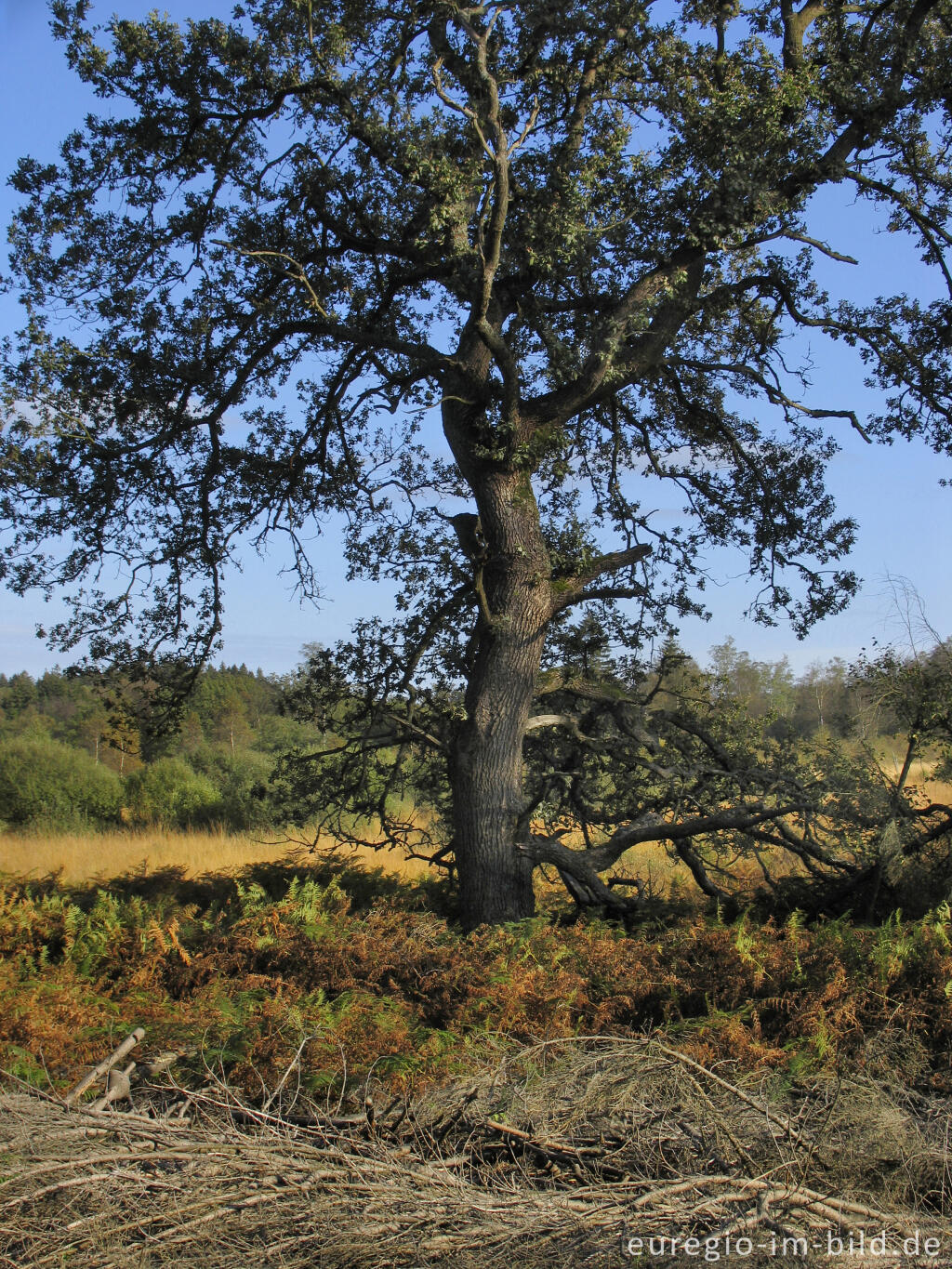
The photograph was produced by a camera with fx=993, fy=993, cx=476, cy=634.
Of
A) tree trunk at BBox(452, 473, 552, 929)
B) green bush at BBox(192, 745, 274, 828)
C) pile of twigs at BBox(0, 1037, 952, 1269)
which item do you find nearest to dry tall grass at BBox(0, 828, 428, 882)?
green bush at BBox(192, 745, 274, 828)

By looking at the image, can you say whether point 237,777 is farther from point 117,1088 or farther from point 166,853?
point 117,1088

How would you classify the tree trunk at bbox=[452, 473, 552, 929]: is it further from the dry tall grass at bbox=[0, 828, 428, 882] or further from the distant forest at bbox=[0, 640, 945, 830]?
the dry tall grass at bbox=[0, 828, 428, 882]

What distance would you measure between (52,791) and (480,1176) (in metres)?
23.4

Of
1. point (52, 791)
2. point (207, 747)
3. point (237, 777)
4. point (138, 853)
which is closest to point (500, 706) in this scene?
point (138, 853)

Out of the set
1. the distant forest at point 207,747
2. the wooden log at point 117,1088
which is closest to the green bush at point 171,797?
the distant forest at point 207,747

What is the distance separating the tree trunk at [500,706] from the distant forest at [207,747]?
83.6 inches

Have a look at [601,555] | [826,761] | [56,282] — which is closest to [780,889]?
[826,761]

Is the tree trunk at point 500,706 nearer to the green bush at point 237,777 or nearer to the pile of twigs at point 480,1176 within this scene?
the pile of twigs at point 480,1176

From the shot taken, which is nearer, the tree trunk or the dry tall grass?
the tree trunk

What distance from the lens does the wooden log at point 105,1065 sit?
499 cm

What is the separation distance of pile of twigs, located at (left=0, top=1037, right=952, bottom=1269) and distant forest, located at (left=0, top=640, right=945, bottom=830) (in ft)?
16.0

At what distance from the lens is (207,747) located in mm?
34469

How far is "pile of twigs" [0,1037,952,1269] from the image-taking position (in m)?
4.09

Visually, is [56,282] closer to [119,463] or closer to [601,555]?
[119,463]
